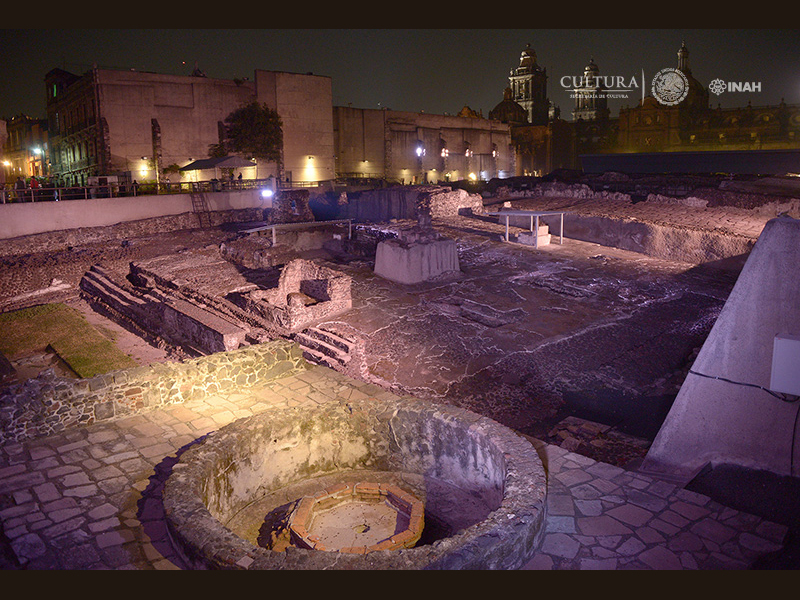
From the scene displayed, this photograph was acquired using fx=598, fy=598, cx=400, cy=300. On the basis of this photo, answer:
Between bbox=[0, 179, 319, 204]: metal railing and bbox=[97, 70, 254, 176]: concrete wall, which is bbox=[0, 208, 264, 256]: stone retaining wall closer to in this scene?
bbox=[0, 179, 319, 204]: metal railing

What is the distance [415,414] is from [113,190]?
19501 millimetres

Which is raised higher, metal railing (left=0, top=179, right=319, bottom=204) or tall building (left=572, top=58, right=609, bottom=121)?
tall building (left=572, top=58, right=609, bottom=121)

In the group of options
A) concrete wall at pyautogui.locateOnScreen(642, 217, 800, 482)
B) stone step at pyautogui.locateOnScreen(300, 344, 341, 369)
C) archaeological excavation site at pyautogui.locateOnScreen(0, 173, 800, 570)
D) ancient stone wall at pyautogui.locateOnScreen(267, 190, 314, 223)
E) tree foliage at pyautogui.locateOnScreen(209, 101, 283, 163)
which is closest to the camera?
archaeological excavation site at pyautogui.locateOnScreen(0, 173, 800, 570)

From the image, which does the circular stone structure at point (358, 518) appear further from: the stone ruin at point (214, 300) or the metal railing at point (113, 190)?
the metal railing at point (113, 190)

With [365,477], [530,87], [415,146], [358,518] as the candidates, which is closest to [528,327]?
[365,477]

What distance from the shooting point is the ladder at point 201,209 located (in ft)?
74.1

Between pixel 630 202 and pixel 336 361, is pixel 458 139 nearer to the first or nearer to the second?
pixel 630 202

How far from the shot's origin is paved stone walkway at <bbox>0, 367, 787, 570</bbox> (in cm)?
425

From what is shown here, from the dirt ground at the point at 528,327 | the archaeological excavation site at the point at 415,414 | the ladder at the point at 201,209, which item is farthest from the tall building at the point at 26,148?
the archaeological excavation site at the point at 415,414

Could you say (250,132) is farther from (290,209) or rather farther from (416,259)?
(416,259)

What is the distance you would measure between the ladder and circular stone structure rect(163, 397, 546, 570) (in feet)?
58.5

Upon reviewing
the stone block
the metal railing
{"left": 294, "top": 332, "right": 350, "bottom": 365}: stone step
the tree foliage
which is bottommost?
{"left": 294, "top": 332, "right": 350, "bottom": 365}: stone step

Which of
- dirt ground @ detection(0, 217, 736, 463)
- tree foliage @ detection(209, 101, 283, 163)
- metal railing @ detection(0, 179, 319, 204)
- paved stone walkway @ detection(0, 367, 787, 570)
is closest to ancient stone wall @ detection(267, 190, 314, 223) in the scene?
metal railing @ detection(0, 179, 319, 204)

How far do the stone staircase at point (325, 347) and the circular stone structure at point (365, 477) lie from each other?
437 cm
